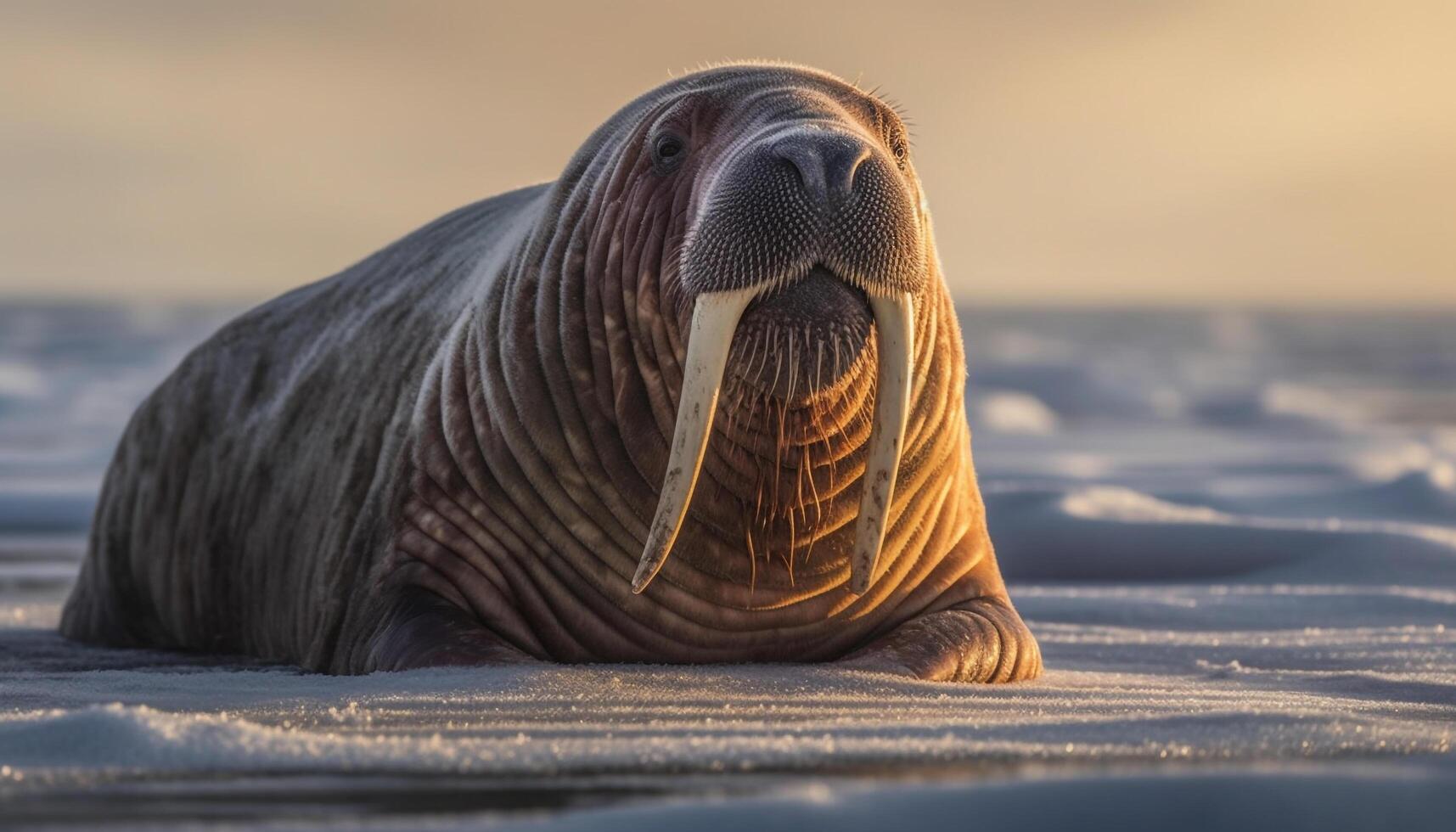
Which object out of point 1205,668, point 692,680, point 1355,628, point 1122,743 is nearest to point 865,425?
point 692,680

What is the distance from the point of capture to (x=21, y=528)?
36.9 ft

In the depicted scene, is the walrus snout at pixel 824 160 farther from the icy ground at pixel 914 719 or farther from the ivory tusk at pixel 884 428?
the icy ground at pixel 914 719

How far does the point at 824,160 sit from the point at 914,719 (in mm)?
1318

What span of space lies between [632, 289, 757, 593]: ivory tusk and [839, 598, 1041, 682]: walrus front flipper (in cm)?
59

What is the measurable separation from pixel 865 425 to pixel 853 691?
0.82 metres

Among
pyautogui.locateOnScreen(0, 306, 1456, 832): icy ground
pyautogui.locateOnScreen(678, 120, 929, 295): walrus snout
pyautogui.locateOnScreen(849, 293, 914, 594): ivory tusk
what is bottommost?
pyautogui.locateOnScreen(0, 306, 1456, 832): icy ground

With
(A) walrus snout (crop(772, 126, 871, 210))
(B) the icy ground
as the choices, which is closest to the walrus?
(A) walrus snout (crop(772, 126, 871, 210))

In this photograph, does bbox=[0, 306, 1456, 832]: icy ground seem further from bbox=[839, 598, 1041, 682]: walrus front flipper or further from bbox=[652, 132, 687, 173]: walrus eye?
bbox=[652, 132, 687, 173]: walrus eye

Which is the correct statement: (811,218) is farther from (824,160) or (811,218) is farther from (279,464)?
(279,464)

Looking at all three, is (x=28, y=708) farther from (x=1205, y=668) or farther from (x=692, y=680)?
(x=1205, y=668)

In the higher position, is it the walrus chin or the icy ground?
the walrus chin

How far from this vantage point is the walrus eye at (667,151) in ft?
17.7

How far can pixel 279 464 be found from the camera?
6.65 meters

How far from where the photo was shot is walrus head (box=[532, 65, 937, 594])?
477 centimetres
